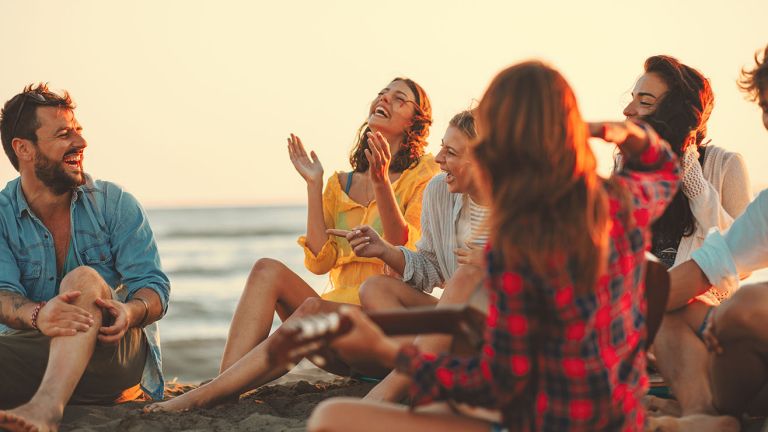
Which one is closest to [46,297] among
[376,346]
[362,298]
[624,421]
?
[362,298]

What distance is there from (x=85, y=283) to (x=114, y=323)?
0.24m

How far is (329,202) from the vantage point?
229 inches

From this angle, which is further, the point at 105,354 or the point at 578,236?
the point at 105,354

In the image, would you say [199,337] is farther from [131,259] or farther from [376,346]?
[376,346]

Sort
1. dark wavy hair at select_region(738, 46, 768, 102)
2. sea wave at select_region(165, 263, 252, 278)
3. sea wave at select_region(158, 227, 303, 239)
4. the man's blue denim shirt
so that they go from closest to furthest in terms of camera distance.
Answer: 1. dark wavy hair at select_region(738, 46, 768, 102)
2. the man's blue denim shirt
3. sea wave at select_region(165, 263, 252, 278)
4. sea wave at select_region(158, 227, 303, 239)

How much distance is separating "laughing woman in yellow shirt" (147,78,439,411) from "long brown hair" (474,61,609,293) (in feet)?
7.63

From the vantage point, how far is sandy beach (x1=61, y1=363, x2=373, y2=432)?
422 centimetres

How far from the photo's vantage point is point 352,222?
5762 millimetres

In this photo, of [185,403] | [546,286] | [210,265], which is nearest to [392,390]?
[185,403]

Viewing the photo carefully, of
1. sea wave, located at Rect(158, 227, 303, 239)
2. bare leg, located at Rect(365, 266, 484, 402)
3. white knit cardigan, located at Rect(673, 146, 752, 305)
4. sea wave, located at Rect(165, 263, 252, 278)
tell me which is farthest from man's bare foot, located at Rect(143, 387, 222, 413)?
sea wave, located at Rect(158, 227, 303, 239)

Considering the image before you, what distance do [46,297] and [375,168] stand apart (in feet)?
5.92

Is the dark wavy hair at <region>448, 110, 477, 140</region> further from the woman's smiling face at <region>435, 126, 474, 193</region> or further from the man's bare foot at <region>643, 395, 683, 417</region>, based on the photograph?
the man's bare foot at <region>643, 395, 683, 417</region>

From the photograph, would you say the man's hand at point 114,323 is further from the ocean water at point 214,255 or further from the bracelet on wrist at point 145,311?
the ocean water at point 214,255

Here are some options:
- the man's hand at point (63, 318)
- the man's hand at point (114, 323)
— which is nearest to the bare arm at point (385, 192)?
the man's hand at point (114, 323)
